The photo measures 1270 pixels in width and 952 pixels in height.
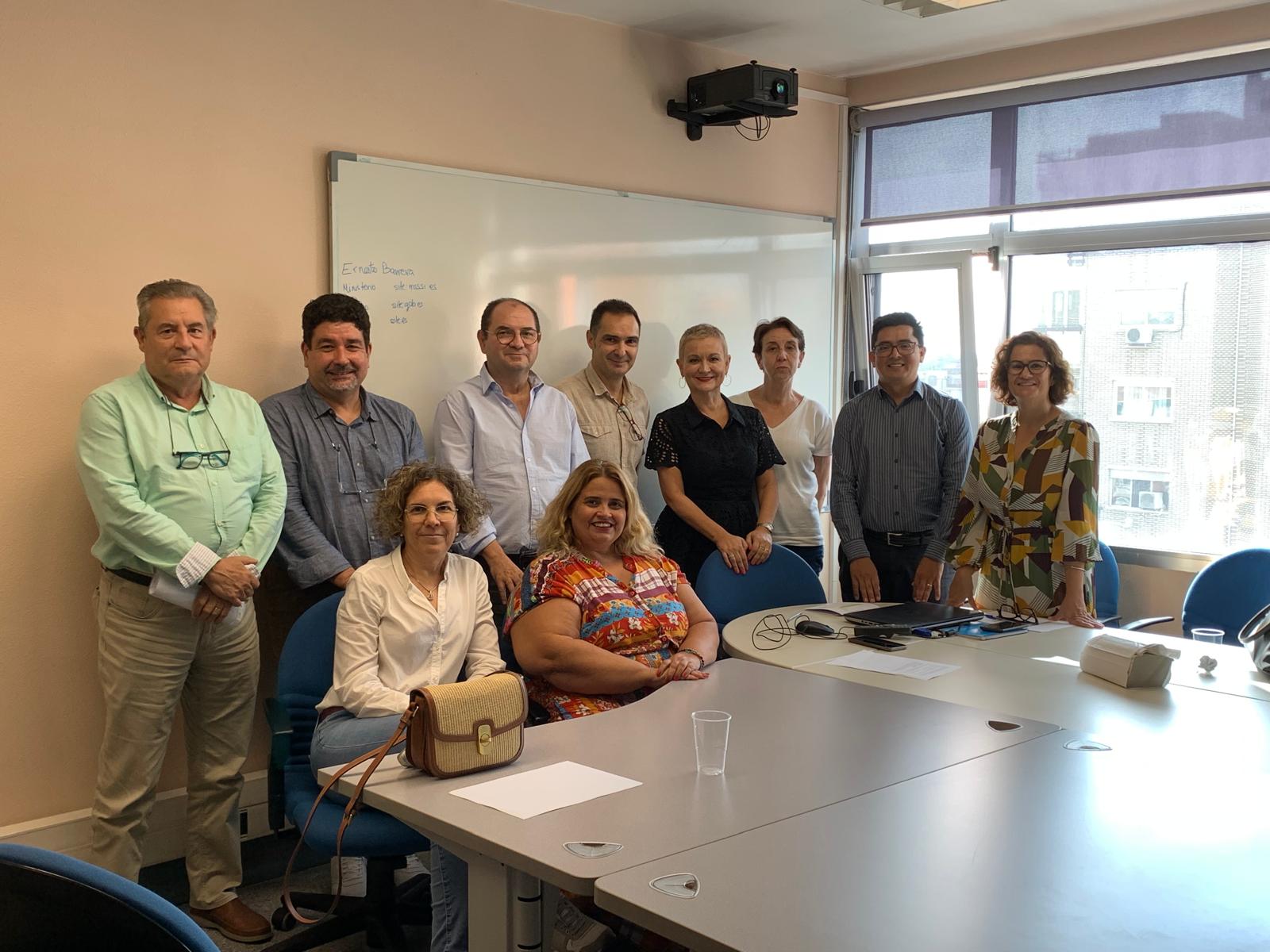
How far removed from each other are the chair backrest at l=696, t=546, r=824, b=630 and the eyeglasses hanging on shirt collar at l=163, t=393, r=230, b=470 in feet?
5.16

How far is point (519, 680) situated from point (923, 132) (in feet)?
13.9

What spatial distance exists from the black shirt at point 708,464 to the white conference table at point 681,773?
4.37 feet

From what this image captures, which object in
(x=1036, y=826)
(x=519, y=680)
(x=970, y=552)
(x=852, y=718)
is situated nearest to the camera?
(x=1036, y=826)

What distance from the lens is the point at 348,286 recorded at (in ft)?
12.6

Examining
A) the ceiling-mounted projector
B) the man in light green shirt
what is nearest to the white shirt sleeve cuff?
the man in light green shirt

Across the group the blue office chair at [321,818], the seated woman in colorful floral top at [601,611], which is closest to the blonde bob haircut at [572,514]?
the seated woman in colorful floral top at [601,611]

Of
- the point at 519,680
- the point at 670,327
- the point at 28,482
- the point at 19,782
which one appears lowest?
the point at 19,782

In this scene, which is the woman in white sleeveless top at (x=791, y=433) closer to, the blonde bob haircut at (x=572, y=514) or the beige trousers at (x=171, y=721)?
the blonde bob haircut at (x=572, y=514)

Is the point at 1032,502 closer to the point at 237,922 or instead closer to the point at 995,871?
the point at 995,871

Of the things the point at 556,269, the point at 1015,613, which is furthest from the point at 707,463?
the point at 1015,613

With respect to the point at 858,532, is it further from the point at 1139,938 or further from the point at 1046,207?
the point at 1139,938

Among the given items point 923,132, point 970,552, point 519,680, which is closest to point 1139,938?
point 519,680

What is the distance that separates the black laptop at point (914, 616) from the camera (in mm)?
3334

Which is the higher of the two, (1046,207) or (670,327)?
(1046,207)
